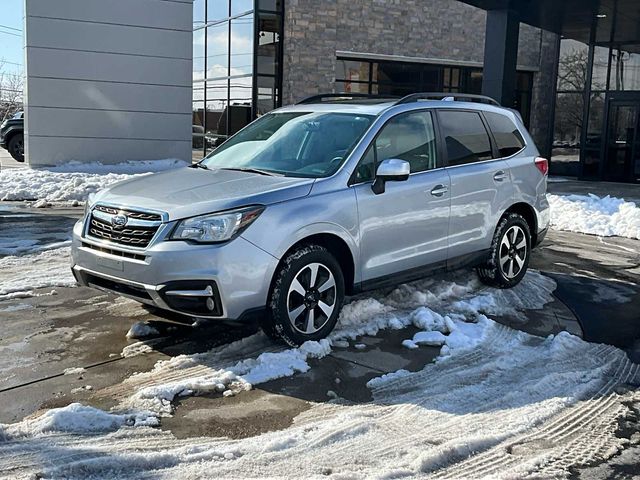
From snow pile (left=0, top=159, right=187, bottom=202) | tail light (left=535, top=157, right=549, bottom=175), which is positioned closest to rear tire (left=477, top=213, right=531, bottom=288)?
tail light (left=535, top=157, right=549, bottom=175)

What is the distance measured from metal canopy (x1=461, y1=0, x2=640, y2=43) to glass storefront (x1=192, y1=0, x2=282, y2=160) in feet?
24.1

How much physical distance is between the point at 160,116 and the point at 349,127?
14921mm

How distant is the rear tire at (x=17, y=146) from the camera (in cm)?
2200

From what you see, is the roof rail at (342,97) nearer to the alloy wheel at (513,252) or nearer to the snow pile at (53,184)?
the alloy wheel at (513,252)

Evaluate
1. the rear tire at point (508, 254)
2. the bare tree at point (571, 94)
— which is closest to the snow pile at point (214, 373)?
the rear tire at point (508, 254)

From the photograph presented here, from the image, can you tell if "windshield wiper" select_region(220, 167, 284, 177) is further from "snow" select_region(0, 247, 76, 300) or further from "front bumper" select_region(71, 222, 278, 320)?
"snow" select_region(0, 247, 76, 300)

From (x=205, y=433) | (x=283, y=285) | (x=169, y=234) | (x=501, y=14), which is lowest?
(x=205, y=433)

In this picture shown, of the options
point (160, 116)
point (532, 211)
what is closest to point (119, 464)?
point (532, 211)

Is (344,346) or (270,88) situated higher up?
(270,88)

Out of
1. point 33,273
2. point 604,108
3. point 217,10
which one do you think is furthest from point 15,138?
point 604,108

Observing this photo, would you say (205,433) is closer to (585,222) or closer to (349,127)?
(349,127)

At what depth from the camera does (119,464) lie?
3.47 m

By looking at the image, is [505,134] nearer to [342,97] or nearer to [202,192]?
[342,97]

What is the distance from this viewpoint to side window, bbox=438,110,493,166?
259 inches
